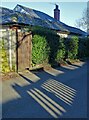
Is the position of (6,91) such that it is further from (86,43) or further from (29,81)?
(86,43)

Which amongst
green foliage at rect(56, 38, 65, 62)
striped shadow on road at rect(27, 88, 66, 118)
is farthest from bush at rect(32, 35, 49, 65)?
striped shadow on road at rect(27, 88, 66, 118)

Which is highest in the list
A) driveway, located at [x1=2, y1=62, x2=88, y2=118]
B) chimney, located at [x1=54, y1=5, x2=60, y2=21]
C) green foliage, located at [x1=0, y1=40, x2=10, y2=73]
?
chimney, located at [x1=54, y1=5, x2=60, y2=21]

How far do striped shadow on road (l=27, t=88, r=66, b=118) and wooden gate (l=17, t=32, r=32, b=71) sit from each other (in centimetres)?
467

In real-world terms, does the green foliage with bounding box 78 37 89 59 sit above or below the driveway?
above

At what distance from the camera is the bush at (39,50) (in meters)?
14.2

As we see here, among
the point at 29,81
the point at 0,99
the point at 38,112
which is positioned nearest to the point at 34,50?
the point at 29,81

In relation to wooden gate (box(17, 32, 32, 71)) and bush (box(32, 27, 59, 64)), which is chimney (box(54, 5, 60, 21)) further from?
wooden gate (box(17, 32, 32, 71))

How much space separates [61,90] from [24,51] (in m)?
5.23

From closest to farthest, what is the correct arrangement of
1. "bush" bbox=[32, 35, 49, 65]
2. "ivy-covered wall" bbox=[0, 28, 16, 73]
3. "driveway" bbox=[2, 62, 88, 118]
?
"driveway" bbox=[2, 62, 88, 118], "ivy-covered wall" bbox=[0, 28, 16, 73], "bush" bbox=[32, 35, 49, 65]

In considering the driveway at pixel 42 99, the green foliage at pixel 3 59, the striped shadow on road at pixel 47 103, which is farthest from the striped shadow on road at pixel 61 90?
the green foliage at pixel 3 59

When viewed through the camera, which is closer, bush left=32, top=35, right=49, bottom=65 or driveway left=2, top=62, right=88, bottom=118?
driveway left=2, top=62, right=88, bottom=118

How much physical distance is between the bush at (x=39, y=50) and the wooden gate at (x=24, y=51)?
0.58 m

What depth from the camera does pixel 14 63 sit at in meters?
12.5

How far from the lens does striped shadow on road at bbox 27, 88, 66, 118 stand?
6.00m
